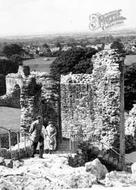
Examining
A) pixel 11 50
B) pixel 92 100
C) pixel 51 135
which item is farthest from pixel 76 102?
pixel 11 50

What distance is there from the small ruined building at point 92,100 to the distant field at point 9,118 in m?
9.06

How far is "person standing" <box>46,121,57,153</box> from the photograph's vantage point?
1527 centimetres

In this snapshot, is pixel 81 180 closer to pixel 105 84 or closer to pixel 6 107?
pixel 105 84

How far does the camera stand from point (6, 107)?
33406mm

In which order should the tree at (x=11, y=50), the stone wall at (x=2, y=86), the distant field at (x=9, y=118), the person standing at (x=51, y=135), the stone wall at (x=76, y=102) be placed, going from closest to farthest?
the person standing at (x=51, y=135), the stone wall at (x=76, y=102), the distant field at (x=9, y=118), the stone wall at (x=2, y=86), the tree at (x=11, y=50)

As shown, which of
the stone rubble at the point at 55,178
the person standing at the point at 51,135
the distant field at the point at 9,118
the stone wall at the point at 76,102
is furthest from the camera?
the distant field at the point at 9,118

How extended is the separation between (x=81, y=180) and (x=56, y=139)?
684 centimetres

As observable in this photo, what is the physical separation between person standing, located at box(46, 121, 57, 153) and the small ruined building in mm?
617

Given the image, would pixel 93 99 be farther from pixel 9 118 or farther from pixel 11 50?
pixel 11 50

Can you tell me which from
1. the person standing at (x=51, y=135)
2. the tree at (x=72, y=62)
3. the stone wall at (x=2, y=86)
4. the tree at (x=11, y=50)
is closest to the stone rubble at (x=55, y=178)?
the person standing at (x=51, y=135)

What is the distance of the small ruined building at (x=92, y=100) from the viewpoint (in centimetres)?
1443

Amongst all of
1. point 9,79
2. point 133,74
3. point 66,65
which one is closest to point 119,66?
point 133,74

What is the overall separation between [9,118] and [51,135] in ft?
49.6

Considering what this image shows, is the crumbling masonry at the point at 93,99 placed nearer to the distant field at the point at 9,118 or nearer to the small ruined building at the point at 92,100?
the small ruined building at the point at 92,100
